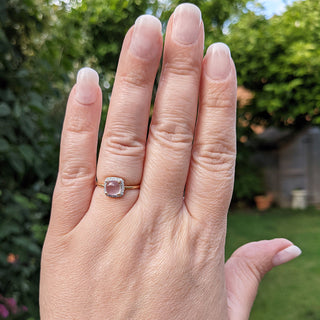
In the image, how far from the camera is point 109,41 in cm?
199

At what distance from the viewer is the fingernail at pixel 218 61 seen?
38.4 inches

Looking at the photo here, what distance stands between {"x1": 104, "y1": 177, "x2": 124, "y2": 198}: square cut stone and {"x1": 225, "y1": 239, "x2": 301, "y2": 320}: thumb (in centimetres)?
48

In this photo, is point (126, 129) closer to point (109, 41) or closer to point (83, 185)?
point (83, 185)

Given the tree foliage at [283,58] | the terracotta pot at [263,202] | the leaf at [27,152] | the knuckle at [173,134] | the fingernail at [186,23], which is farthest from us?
the terracotta pot at [263,202]

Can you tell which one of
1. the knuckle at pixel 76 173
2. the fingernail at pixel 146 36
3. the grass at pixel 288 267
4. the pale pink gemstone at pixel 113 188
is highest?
the fingernail at pixel 146 36

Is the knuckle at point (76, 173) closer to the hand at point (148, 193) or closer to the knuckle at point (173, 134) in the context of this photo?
the hand at point (148, 193)

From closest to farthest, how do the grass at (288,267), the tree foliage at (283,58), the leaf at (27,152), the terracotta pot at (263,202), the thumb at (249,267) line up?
1. the thumb at (249,267)
2. the leaf at (27,152)
3. the grass at (288,267)
4. the tree foliage at (283,58)
5. the terracotta pot at (263,202)

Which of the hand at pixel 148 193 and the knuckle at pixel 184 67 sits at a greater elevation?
the knuckle at pixel 184 67

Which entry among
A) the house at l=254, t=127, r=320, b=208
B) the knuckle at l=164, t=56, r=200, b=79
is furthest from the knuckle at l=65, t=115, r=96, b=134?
the house at l=254, t=127, r=320, b=208

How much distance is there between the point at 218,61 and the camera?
99 cm

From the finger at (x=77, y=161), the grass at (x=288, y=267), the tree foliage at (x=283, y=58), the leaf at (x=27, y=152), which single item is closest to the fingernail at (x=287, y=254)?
the finger at (x=77, y=161)

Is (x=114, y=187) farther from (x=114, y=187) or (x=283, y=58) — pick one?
(x=283, y=58)

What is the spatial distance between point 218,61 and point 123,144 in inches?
12.9

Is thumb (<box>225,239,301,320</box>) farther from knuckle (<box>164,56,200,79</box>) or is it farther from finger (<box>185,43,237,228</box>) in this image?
knuckle (<box>164,56,200,79</box>)
